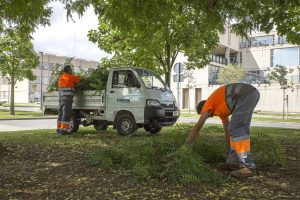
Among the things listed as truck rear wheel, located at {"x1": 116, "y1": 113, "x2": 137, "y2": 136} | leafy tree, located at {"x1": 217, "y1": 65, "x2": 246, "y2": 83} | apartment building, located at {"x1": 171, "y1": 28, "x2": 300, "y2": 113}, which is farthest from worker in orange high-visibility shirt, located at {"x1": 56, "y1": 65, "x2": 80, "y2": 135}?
leafy tree, located at {"x1": 217, "y1": 65, "x2": 246, "y2": 83}

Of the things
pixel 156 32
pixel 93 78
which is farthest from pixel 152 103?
pixel 93 78

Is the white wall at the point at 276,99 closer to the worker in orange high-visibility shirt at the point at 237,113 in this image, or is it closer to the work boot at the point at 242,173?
the worker in orange high-visibility shirt at the point at 237,113

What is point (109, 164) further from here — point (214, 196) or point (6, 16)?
point (6, 16)

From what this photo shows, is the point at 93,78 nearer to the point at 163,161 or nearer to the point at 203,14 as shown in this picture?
the point at 203,14

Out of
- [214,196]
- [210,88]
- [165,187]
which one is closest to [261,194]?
[214,196]

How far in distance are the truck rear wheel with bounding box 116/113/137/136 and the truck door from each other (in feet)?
0.53

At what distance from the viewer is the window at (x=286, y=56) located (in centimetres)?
5191

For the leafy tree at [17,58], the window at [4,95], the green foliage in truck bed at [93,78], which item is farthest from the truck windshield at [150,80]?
the window at [4,95]

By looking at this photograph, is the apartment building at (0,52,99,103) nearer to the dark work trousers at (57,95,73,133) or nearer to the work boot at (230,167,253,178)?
the dark work trousers at (57,95,73,133)

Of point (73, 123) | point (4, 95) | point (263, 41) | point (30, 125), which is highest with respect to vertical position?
point (263, 41)

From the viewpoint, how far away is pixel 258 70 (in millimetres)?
56188

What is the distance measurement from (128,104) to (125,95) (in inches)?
11.7

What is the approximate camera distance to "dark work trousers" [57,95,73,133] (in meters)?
11.1

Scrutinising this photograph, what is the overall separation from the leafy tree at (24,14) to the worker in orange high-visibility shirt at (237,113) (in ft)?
14.9
